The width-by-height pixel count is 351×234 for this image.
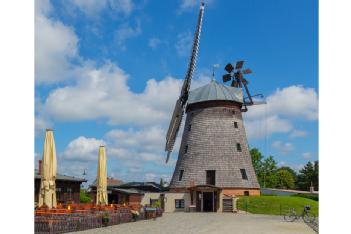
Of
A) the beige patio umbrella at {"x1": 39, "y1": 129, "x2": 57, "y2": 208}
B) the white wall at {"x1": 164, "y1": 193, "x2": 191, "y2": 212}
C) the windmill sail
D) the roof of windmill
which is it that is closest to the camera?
the beige patio umbrella at {"x1": 39, "y1": 129, "x2": 57, "y2": 208}

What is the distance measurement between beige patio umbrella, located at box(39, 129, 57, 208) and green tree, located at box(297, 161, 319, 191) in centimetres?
5314

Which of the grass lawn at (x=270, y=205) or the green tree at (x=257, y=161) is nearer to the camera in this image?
the grass lawn at (x=270, y=205)

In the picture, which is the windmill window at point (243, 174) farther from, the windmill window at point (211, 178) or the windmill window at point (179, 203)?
the windmill window at point (179, 203)

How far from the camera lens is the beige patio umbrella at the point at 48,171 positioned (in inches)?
642

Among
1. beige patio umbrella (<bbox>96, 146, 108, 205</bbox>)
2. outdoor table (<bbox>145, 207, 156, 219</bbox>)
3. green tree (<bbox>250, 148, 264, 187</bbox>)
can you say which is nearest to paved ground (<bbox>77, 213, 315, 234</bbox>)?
beige patio umbrella (<bbox>96, 146, 108, 205</bbox>)

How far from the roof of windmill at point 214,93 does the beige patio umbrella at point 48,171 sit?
Answer: 21719mm

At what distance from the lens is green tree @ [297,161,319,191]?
207 feet

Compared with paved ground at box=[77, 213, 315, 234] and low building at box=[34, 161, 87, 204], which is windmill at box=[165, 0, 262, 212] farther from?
paved ground at box=[77, 213, 315, 234]

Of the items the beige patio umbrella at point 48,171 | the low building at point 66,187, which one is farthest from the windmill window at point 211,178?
the beige patio umbrella at point 48,171

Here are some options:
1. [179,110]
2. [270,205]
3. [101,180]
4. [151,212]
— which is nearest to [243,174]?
[270,205]

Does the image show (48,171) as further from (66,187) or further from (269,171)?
(269,171)

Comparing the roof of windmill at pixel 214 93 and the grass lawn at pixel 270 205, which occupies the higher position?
the roof of windmill at pixel 214 93
